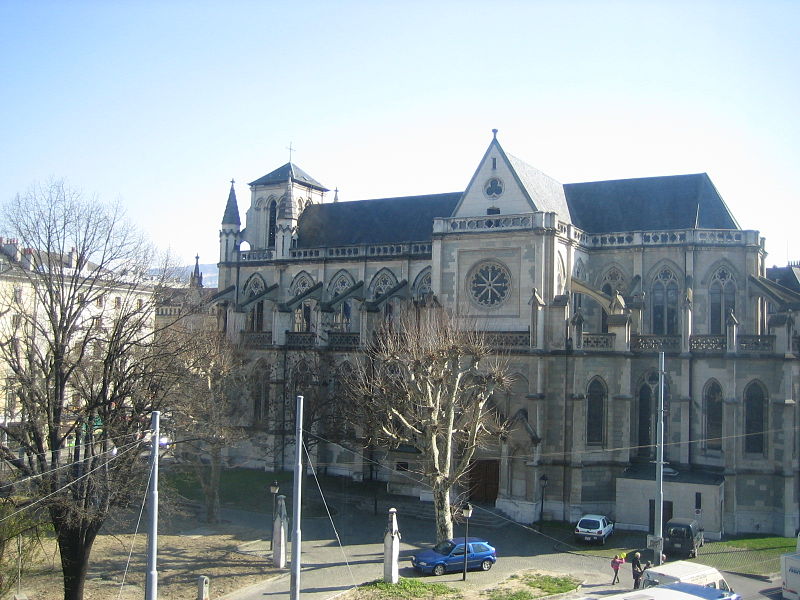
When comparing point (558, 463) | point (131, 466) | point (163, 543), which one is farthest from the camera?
point (558, 463)

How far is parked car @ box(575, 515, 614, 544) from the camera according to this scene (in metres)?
32.2

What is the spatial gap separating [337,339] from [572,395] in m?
14.7

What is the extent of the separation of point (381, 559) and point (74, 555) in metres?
11.3

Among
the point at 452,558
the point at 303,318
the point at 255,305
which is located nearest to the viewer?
the point at 452,558

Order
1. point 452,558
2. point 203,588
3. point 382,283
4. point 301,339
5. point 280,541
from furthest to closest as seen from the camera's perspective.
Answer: point 382,283 → point 301,339 → point 280,541 → point 452,558 → point 203,588

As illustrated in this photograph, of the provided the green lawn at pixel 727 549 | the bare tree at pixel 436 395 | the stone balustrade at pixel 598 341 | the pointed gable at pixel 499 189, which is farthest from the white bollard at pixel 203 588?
the pointed gable at pixel 499 189

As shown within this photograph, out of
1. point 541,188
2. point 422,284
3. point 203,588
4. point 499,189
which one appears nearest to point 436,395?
point 203,588

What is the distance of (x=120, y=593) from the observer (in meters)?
25.9

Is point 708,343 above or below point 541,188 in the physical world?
below

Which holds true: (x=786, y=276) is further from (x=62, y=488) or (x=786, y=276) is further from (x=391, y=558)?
(x=62, y=488)

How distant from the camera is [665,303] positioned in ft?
133

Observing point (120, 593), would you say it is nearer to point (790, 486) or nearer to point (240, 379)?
point (240, 379)

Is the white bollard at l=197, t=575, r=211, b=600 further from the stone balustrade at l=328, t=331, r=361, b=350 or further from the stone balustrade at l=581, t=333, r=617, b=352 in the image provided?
the stone balustrade at l=581, t=333, r=617, b=352

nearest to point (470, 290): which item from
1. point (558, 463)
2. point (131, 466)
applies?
point (558, 463)
